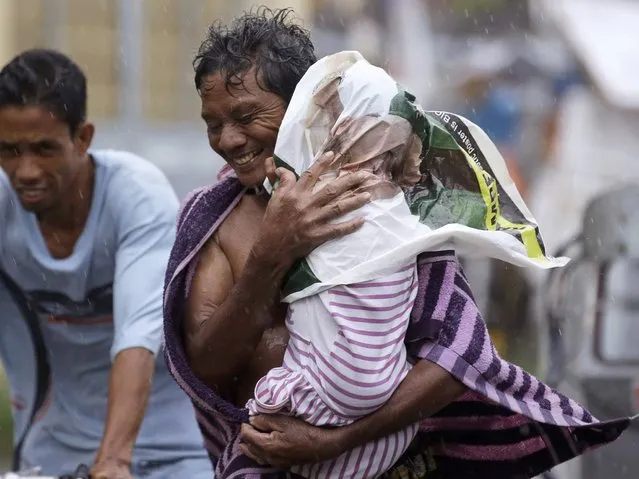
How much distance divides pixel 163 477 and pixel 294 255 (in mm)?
1528

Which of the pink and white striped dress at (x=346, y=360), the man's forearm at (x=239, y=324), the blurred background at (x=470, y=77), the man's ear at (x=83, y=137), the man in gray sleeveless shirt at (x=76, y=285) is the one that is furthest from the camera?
the blurred background at (x=470, y=77)

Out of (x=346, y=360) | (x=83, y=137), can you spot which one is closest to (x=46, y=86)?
(x=83, y=137)

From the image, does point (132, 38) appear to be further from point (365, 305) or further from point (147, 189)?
point (365, 305)

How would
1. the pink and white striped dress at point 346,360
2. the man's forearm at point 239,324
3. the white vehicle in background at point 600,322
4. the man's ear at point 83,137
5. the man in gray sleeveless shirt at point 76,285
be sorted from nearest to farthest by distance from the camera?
the pink and white striped dress at point 346,360 → the man's forearm at point 239,324 → the man in gray sleeveless shirt at point 76,285 → the man's ear at point 83,137 → the white vehicle in background at point 600,322

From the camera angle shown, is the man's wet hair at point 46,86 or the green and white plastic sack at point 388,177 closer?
the green and white plastic sack at point 388,177

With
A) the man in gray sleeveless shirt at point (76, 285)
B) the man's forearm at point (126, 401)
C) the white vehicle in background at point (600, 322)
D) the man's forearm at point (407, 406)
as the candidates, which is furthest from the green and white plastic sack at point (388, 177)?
the white vehicle in background at point (600, 322)

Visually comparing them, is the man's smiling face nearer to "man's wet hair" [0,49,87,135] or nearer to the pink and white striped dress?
the pink and white striped dress

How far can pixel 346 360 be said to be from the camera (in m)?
2.97

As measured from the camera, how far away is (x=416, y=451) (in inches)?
132

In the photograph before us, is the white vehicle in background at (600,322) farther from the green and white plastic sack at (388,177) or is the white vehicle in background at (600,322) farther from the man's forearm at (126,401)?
the green and white plastic sack at (388,177)

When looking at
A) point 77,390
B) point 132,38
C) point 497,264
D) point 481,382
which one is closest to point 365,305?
point 481,382

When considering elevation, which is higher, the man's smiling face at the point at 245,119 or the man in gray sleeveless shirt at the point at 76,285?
the man's smiling face at the point at 245,119

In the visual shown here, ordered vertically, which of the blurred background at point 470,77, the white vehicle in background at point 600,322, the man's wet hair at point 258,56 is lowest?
the blurred background at point 470,77

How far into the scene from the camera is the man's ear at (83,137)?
171 inches
